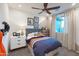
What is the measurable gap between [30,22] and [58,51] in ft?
2.32

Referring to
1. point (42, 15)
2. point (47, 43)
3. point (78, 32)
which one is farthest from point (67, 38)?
point (42, 15)

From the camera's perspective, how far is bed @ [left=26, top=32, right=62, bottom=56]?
5.02ft

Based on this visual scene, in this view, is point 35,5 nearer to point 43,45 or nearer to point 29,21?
point 29,21

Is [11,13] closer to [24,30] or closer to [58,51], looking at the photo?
[24,30]

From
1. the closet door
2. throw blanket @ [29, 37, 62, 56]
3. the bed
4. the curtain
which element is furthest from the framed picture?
the curtain

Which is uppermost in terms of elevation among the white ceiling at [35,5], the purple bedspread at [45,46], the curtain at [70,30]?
the white ceiling at [35,5]

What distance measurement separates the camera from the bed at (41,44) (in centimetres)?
153

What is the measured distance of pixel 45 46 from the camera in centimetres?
155

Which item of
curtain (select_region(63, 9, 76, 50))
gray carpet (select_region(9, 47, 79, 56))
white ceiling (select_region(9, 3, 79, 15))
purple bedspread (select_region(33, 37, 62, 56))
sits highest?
white ceiling (select_region(9, 3, 79, 15))

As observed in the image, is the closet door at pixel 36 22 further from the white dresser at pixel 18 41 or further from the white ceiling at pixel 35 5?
the white dresser at pixel 18 41

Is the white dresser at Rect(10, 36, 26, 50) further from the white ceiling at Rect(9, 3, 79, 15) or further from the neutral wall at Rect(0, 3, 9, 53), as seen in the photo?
the white ceiling at Rect(9, 3, 79, 15)

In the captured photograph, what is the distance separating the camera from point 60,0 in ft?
5.06

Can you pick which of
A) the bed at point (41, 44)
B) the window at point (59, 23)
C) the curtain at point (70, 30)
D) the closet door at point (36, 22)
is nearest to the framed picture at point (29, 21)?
the closet door at point (36, 22)

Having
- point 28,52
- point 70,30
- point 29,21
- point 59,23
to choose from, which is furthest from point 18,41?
point 70,30
